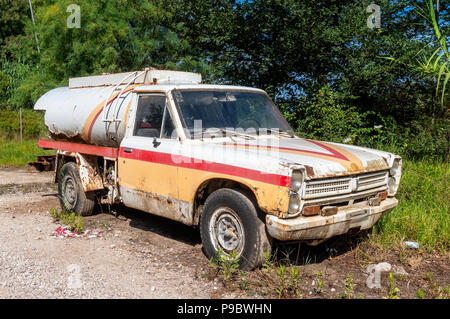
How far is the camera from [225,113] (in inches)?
220

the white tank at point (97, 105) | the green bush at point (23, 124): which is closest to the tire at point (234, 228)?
the white tank at point (97, 105)

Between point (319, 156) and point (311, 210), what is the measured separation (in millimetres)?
647

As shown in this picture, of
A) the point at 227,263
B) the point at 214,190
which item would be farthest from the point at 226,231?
the point at 214,190

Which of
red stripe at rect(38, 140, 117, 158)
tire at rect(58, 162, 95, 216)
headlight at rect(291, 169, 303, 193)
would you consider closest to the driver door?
red stripe at rect(38, 140, 117, 158)

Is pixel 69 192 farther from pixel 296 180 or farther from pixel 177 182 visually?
pixel 296 180

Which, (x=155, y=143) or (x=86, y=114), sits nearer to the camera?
(x=155, y=143)

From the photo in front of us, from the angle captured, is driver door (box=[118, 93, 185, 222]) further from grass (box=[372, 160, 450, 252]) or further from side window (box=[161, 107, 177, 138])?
grass (box=[372, 160, 450, 252])

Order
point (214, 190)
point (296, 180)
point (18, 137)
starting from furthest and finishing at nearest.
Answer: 1. point (18, 137)
2. point (214, 190)
3. point (296, 180)

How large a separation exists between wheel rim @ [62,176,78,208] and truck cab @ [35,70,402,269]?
3.06 ft

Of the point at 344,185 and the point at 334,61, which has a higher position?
the point at 334,61

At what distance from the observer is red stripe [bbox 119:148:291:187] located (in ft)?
13.8

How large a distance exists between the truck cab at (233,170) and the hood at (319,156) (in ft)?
0.05

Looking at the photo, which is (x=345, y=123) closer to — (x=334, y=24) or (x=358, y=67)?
(x=358, y=67)
